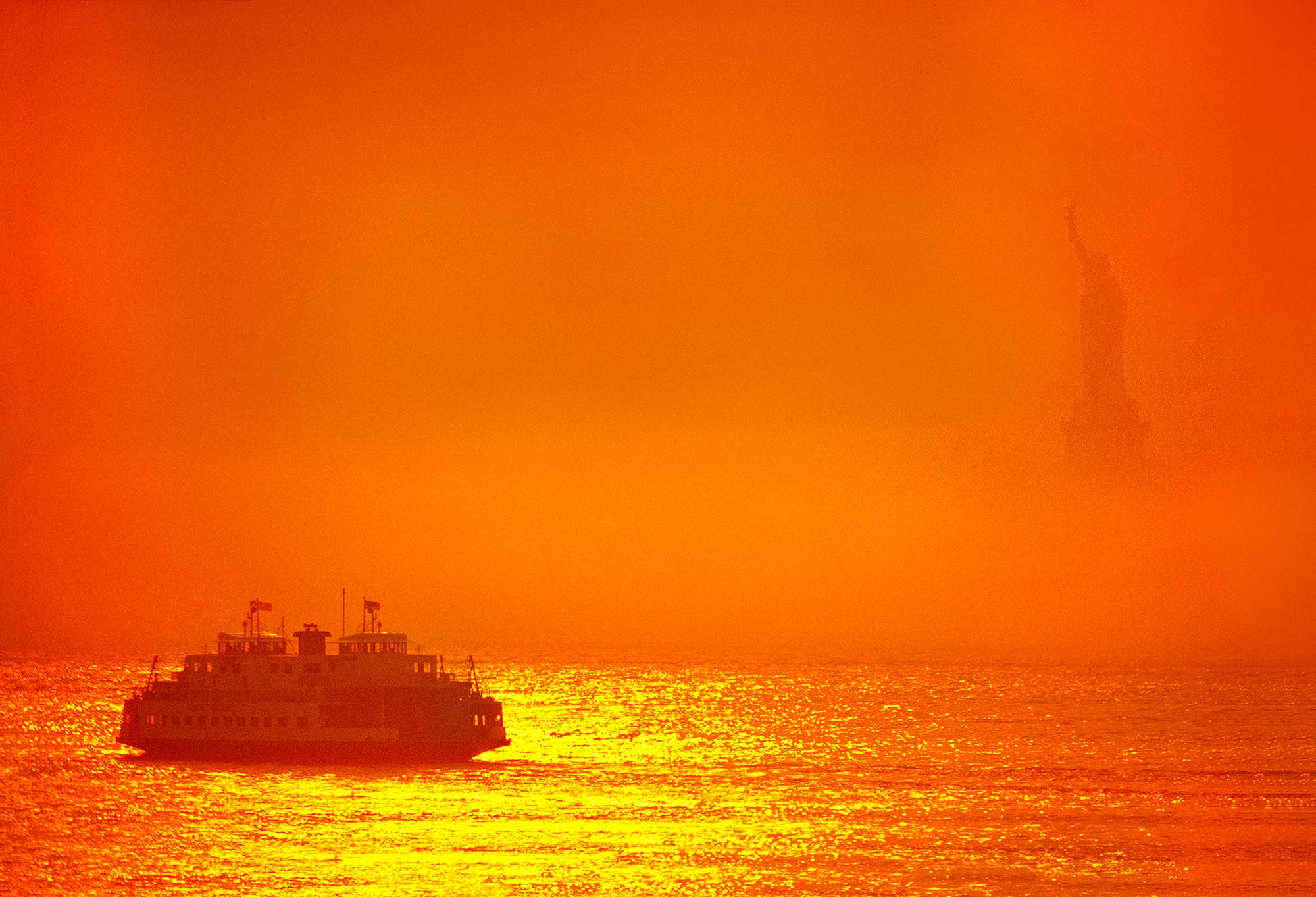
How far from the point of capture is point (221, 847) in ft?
227

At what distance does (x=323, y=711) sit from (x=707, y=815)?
2768 cm

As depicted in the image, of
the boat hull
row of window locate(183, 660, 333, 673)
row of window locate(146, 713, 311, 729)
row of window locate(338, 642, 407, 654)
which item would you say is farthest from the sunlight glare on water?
row of window locate(338, 642, 407, 654)

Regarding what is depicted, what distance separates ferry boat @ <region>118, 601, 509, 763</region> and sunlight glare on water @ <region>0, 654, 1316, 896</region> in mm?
1485

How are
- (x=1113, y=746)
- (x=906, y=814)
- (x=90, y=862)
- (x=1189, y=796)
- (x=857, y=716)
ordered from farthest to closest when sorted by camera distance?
(x=857, y=716)
(x=1113, y=746)
(x=1189, y=796)
(x=906, y=814)
(x=90, y=862)

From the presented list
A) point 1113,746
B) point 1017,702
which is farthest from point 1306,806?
point 1017,702

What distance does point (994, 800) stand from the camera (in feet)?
275

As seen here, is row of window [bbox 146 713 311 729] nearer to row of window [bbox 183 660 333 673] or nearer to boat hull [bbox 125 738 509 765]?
boat hull [bbox 125 738 509 765]

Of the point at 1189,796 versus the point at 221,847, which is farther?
the point at 1189,796

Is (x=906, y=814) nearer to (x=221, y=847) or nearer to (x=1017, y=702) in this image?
(x=221, y=847)

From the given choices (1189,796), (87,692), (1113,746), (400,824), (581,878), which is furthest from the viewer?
(87,692)

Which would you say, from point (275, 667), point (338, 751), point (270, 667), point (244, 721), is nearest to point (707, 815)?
point (338, 751)

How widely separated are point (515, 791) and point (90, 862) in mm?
24328

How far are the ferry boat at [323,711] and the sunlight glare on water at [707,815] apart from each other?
1.48 meters

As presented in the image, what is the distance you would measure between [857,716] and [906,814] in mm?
68397
